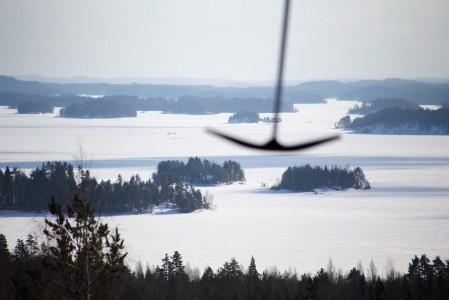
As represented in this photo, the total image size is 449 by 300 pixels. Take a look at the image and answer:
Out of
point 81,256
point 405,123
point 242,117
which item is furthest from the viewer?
point 242,117

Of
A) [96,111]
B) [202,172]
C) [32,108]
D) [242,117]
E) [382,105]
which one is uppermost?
[382,105]

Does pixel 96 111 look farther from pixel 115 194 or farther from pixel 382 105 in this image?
pixel 115 194

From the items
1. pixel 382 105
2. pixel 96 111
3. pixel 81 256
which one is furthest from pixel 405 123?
pixel 81 256

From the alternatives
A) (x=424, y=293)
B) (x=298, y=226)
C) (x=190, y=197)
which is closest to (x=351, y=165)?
(x=190, y=197)

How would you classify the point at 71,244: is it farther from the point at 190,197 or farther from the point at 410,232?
the point at 190,197

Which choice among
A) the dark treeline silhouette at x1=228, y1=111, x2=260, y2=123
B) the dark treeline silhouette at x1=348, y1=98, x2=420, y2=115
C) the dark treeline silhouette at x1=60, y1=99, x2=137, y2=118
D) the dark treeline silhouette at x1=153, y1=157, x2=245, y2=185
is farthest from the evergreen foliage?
the dark treeline silhouette at x1=60, y1=99, x2=137, y2=118
